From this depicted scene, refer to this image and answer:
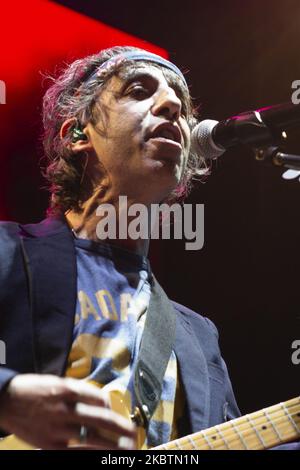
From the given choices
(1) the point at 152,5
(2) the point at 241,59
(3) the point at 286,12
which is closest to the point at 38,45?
(1) the point at 152,5

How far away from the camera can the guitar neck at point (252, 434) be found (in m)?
1.15

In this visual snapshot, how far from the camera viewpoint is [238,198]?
2090mm

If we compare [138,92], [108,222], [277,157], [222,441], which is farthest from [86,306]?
[138,92]

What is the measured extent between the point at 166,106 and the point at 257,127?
1.33 feet

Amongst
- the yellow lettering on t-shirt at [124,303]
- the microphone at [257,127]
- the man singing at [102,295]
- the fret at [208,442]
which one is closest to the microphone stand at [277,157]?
the microphone at [257,127]

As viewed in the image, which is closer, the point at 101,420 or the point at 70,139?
the point at 101,420

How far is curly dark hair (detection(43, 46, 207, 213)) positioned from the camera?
1671 millimetres

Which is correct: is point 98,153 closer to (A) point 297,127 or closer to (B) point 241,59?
(A) point 297,127

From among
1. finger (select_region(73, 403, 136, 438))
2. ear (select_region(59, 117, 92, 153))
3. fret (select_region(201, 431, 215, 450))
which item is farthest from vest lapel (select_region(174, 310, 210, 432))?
ear (select_region(59, 117, 92, 153))

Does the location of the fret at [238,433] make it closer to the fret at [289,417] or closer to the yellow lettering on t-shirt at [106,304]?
the fret at [289,417]

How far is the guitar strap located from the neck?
0.43 feet

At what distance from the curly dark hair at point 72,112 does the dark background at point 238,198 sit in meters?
0.07

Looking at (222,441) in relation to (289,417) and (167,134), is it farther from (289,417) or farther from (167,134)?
(167,134)

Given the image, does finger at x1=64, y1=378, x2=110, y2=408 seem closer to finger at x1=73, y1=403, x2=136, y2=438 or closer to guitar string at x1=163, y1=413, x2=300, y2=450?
finger at x1=73, y1=403, x2=136, y2=438
